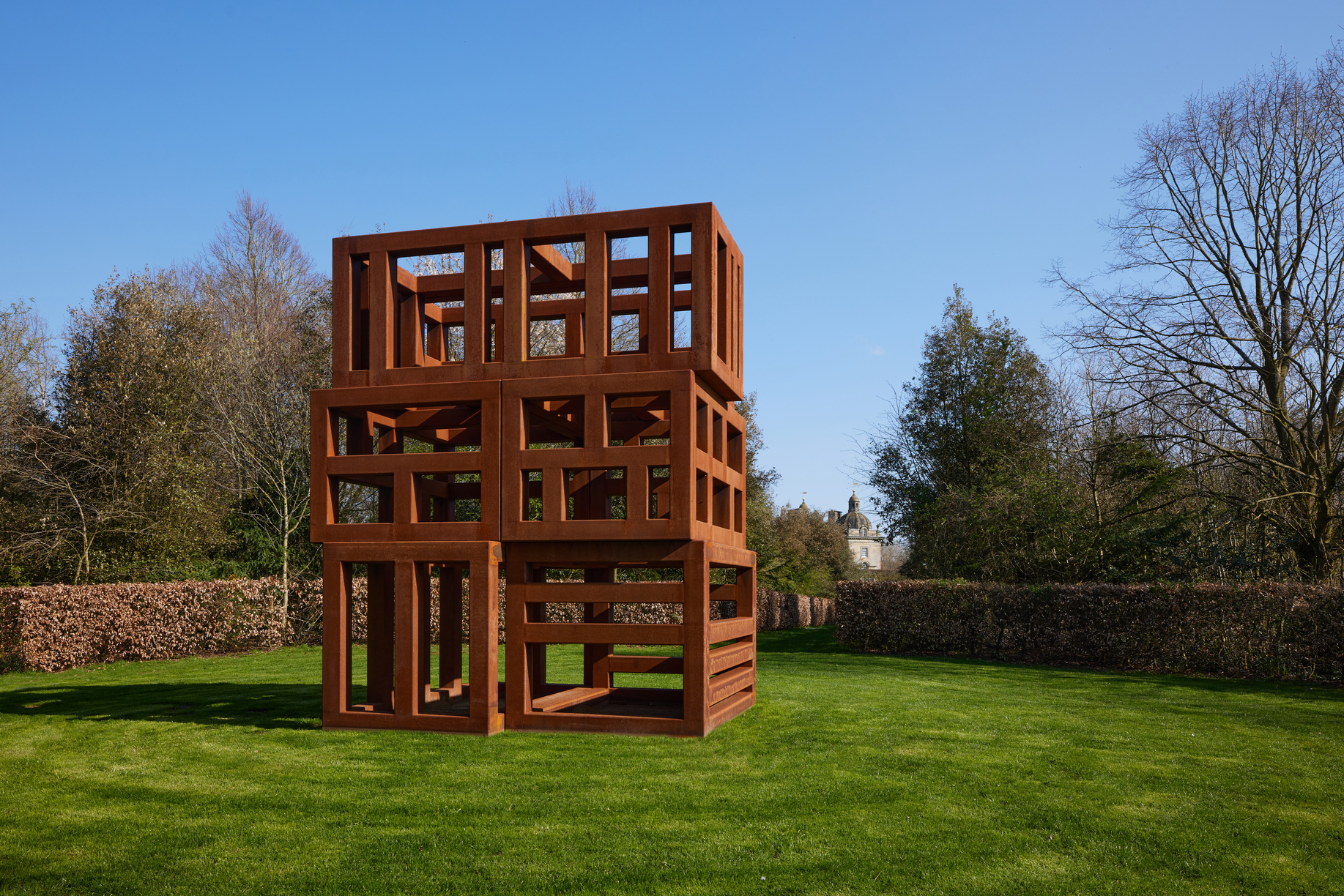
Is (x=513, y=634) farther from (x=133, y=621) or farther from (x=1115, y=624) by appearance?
(x=1115, y=624)

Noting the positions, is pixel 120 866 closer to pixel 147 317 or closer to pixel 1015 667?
pixel 1015 667

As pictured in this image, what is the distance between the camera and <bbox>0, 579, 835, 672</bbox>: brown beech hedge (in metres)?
16.0

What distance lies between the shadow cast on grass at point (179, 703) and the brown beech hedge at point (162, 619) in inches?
89.3

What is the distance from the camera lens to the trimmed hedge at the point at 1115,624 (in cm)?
1578

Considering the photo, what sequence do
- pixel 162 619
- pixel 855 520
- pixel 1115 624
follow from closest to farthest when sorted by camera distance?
pixel 1115 624
pixel 162 619
pixel 855 520

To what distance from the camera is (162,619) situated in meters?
18.4

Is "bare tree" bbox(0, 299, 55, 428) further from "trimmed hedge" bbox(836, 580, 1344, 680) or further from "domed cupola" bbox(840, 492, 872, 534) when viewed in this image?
"domed cupola" bbox(840, 492, 872, 534)

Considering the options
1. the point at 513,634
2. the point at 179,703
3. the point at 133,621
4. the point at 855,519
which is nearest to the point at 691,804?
the point at 513,634

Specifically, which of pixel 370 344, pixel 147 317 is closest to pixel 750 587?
pixel 370 344

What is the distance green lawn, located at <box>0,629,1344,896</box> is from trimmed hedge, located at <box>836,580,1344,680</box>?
4.95 metres

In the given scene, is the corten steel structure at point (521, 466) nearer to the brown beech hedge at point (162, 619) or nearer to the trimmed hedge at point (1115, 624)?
the brown beech hedge at point (162, 619)

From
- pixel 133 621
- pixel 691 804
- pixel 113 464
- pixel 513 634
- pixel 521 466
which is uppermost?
pixel 113 464

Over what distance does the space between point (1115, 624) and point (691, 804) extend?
13.8 meters

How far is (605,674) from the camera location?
11.8 m
